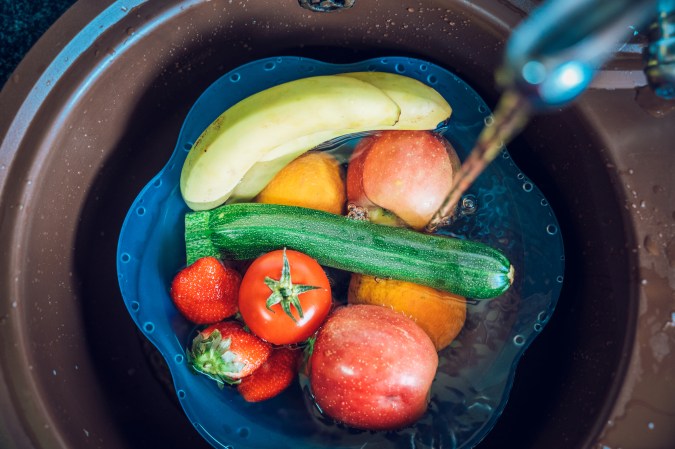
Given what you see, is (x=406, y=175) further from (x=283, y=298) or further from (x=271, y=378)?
(x=271, y=378)

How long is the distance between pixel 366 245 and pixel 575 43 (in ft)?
1.40

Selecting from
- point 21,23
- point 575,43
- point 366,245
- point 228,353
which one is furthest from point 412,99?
point 21,23

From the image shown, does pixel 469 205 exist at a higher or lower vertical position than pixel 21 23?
lower

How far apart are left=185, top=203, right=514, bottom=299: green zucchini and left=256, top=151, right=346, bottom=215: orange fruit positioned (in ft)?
0.15

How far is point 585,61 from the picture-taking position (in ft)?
1.64

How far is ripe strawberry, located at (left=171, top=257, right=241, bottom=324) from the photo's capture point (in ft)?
2.61

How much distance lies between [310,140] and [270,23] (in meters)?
0.24

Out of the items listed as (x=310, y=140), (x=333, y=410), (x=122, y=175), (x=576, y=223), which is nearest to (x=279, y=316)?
(x=333, y=410)

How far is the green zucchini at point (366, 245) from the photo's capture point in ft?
2.59

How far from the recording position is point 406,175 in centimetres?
80

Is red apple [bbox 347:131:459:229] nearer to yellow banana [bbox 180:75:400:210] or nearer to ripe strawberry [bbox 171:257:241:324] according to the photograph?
yellow banana [bbox 180:75:400:210]

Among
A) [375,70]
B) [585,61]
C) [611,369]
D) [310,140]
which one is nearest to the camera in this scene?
[585,61]

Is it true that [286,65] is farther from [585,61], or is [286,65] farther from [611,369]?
[611,369]

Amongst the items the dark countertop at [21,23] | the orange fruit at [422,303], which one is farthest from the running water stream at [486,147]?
the dark countertop at [21,23]
